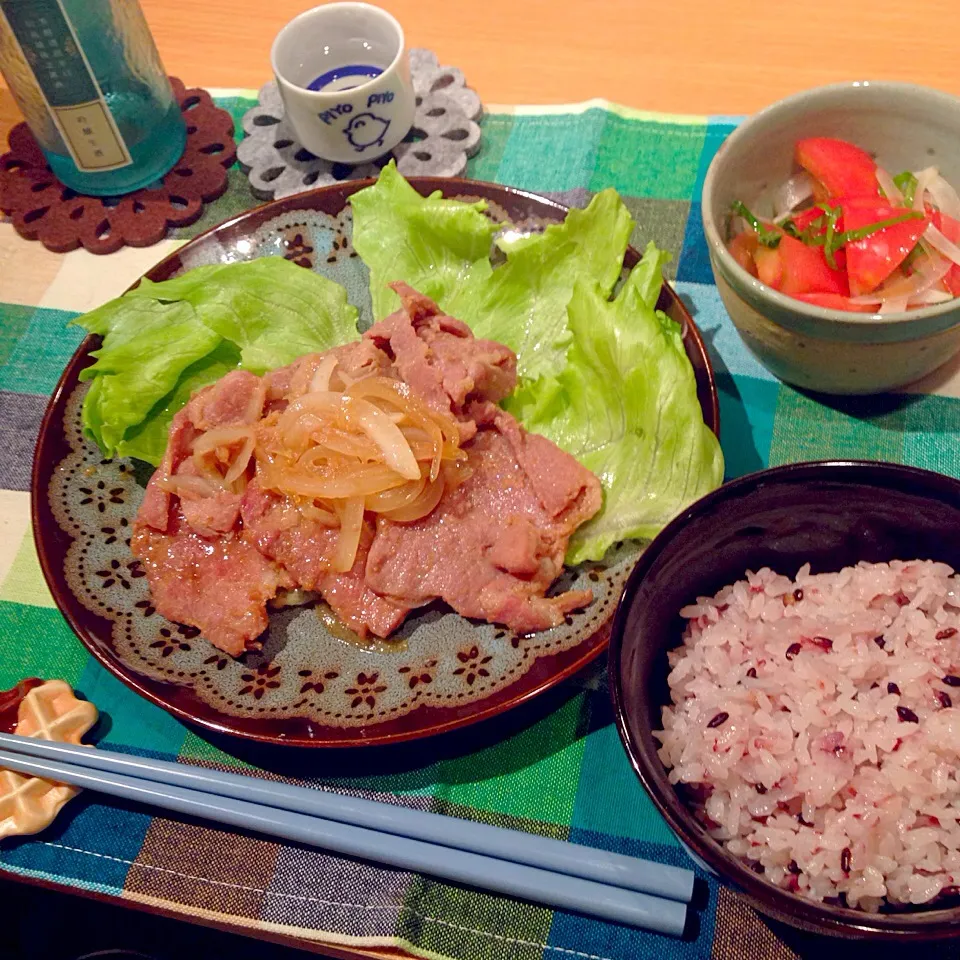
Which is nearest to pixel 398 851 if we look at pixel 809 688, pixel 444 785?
pixel 444 785

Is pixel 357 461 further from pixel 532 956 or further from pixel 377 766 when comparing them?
pixel 532 956

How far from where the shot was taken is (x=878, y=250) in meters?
1.88

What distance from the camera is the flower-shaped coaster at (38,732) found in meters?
1.75

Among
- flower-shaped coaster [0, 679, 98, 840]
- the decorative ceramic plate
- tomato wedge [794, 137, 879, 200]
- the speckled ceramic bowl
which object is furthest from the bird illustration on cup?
flower-shaped coaster [0, 679, 98, 840]

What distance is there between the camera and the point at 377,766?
5.92ft

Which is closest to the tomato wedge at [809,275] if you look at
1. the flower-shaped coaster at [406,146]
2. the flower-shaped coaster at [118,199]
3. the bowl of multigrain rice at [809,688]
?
the bowl of multigrain rice at [809,688]

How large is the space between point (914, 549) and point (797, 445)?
53cm

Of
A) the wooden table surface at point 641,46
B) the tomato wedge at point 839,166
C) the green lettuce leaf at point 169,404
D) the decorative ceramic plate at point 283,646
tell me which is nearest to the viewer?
the decorative ceramic plate at point 283,646

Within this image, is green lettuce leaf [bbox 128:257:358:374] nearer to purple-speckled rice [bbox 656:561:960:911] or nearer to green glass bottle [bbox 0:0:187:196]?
green glass bottle [bbox 0:0:187:196]

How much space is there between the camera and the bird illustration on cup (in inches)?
100

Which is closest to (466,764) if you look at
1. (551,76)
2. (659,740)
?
(659,740)

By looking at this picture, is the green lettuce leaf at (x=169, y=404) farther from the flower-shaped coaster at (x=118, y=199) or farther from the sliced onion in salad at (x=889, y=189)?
the sliced onion in salad at (x=889, y=189)

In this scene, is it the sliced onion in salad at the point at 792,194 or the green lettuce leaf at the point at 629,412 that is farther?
the sliced onion in salad at the point at 792,194

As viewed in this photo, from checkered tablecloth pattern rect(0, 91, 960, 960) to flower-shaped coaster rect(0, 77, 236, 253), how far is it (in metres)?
0.48
